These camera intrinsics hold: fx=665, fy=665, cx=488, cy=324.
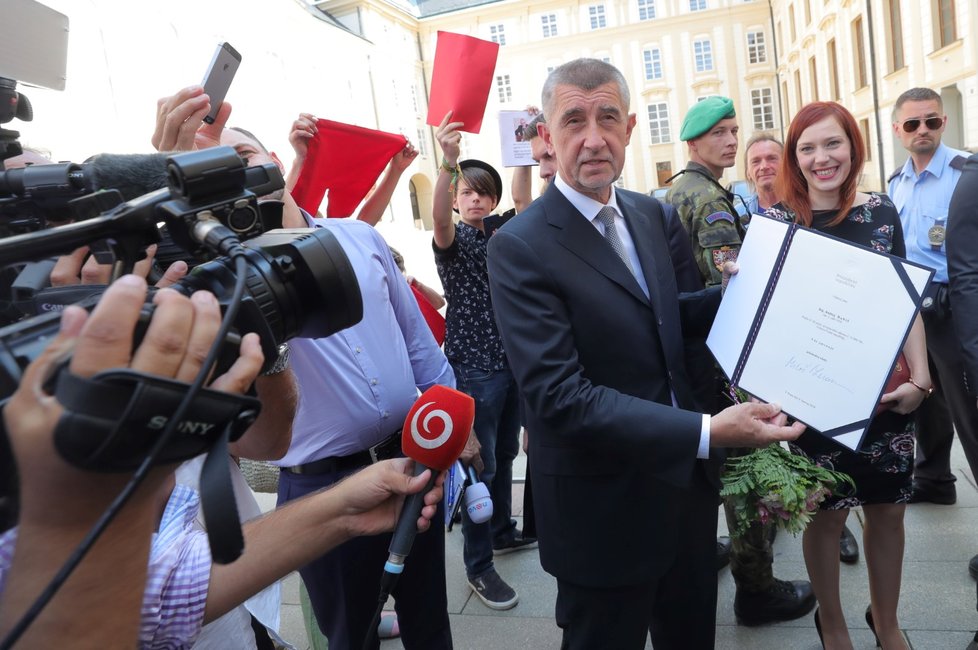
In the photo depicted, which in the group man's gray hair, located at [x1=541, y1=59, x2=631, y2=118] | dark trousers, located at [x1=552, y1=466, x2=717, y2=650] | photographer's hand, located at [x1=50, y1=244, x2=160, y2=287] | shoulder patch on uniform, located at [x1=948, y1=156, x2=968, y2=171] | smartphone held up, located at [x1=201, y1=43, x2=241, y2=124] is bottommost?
dark trousers, located at [x1=552, y1=466, x2=717, y2=650]

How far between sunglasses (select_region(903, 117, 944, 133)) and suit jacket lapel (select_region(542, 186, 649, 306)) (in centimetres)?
363

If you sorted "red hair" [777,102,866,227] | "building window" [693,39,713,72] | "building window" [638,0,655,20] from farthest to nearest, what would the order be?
"building window" [638,0,655,20]
"building window" [693,39,713,72]
"red hair" [777,102,866,227]

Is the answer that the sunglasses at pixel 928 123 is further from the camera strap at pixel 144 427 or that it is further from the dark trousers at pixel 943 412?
the camera strap at pixel 144 427

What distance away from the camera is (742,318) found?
6.32ft

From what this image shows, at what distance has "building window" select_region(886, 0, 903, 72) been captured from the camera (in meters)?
18.2

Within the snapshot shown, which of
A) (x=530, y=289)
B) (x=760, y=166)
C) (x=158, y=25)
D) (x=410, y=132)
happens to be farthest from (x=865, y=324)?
(x=410, y=132)

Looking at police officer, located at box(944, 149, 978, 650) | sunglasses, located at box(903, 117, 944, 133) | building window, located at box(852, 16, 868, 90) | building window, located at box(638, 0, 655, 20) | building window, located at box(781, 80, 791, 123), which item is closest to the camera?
police officer, located at box(944, 149, 978, 650)

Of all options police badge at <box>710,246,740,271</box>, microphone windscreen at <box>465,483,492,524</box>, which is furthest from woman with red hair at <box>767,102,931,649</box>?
microphone windscreen at <box>465,483,492,524</box>

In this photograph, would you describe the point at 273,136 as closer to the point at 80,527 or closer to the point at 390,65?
the point at 390,65

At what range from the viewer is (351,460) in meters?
2.10

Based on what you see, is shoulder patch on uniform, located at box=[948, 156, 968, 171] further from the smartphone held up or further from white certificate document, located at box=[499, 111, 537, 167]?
the smartphone held up

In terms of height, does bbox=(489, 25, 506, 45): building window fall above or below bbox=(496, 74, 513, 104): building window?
above

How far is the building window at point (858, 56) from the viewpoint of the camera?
854 inches

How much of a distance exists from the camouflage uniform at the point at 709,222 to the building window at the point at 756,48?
142ft
